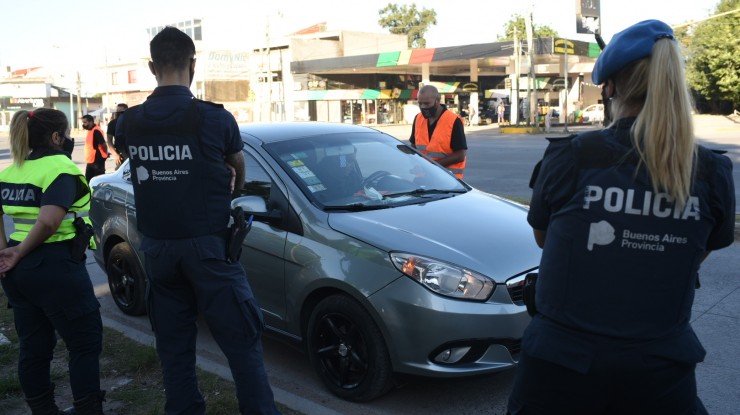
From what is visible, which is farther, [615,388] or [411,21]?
[411,21]

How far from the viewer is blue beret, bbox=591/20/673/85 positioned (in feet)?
5.77

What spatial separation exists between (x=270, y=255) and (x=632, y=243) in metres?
2.84

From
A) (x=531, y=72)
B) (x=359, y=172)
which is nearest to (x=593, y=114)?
(x=531, y=72)

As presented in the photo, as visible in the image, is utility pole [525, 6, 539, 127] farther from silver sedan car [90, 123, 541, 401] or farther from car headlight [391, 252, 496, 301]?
car headlight [391, 252, 496, 301]

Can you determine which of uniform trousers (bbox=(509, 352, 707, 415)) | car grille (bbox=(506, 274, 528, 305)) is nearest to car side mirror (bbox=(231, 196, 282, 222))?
car grille (bbox=(506, 274, 528, 305))

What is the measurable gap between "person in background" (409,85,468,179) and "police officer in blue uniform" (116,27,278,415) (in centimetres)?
412

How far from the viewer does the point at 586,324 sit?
5.83 ft

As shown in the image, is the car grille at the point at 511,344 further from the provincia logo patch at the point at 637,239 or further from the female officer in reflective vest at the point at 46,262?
the female officer in reflective vest at the point at 46,262

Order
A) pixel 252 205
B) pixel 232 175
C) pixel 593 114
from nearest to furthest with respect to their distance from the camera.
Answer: pixel 232 175 < pixel 252 205 < pixel 593 114

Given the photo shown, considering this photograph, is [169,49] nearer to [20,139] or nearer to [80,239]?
[20,139]

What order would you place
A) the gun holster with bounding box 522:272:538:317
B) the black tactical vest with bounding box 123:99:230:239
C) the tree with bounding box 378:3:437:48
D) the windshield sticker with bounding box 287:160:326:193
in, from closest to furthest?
the gun holster with bounding box 522:272:538:317
the black tactical vest with bounding box 123:99:230:239
the windshield sticker with bounding box 287:160:326:193
the tree with bounding box 378:3:437:48

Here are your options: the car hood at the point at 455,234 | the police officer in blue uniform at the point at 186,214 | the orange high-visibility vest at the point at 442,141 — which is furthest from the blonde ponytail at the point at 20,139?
the orange high-visibility vest at the point at 442,141

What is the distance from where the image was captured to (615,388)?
177 cm

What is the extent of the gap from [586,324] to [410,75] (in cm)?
5410
